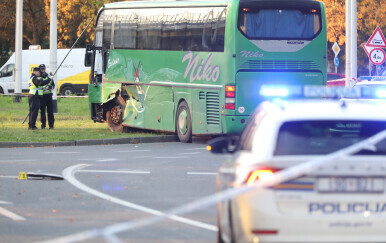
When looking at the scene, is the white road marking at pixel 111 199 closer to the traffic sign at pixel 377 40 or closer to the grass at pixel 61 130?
the grass at pixel 61 130

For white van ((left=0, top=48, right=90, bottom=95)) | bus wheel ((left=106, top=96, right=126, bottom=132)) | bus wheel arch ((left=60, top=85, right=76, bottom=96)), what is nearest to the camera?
bus wheel ((left=106, top=96, right=126, bottom=132))

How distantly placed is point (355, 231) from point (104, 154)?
14756 millimetres

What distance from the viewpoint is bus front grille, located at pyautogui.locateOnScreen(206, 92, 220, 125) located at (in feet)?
76.9

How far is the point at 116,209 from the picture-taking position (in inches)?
474

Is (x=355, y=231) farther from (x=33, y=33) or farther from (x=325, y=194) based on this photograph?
(x=33, y=33)

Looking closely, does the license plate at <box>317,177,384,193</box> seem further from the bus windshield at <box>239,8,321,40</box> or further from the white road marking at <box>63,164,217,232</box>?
the bus windshield at <box>239,8,321,40</box>

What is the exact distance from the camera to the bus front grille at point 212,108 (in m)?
23.5

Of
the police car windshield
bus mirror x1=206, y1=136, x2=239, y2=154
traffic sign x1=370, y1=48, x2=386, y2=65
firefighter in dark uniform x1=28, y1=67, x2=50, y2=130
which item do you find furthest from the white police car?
traffic sign x1=370, y1=48, x2=386, y2=65

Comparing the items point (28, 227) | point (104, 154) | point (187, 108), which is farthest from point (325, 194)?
point (187, 108)

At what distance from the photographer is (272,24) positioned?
75.7 feet

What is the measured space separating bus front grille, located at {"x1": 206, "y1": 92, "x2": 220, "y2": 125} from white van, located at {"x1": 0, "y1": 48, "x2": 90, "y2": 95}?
120ft

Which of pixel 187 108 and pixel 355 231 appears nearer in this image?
pixel 355 231

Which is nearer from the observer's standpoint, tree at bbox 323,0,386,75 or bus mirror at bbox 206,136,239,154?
bus mirror at bbox 206,136,239,154

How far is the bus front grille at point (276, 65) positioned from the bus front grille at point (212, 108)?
1082mm
